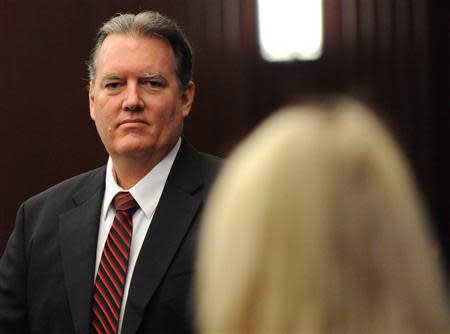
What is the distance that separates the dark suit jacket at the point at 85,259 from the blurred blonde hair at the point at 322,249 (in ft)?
3.45

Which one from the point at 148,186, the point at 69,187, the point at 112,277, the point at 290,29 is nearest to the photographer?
the point at 112,277

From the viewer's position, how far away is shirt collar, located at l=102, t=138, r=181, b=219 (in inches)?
83.0

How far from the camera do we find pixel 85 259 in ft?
6.77

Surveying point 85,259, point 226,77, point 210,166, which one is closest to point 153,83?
point 210,166

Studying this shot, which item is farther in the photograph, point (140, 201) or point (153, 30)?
point (153, 30)

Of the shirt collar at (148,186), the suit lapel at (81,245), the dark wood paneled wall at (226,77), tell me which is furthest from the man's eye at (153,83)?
the dark wood paneled wall at (226,77)

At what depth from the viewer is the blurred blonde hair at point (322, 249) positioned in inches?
34.3

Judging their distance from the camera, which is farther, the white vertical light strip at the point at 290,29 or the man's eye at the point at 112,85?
the white vertical light strip at the point at 290,29

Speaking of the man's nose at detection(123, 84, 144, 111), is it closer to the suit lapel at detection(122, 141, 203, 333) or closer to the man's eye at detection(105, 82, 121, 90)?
the man's eye at detection(105, 82, 121, 90)

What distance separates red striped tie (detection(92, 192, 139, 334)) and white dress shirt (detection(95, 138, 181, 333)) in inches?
0.9

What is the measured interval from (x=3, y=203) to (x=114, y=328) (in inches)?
42.8

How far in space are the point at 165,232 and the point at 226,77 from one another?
94cm

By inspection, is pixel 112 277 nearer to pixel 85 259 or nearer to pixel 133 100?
pixel 85 259

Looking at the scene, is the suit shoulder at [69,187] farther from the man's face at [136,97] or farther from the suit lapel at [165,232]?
the suit lapel at [165,232]
